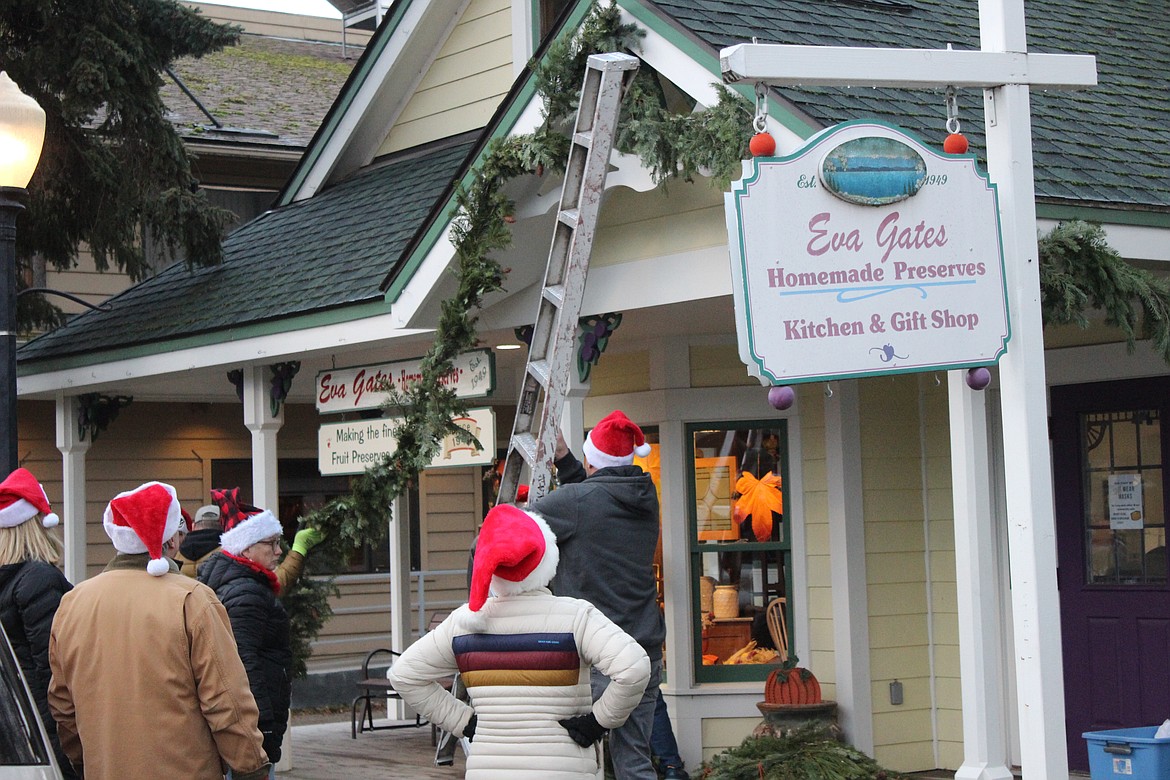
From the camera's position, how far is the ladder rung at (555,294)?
7.58 meters

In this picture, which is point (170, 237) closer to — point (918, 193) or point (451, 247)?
point (451, 247)

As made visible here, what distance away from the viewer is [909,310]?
5.04 m

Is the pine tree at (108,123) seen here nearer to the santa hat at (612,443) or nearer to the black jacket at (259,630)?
the black jacket at (259,630)

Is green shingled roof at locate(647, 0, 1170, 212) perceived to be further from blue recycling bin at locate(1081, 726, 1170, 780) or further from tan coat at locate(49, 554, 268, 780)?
tan coat at locate(49, 554, 268, 780)

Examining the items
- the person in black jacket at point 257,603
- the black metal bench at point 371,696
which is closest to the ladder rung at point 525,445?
the person in black jacket at point 257,603

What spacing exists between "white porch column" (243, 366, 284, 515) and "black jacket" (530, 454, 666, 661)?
17.4 ft

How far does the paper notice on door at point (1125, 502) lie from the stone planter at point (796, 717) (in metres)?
2.02

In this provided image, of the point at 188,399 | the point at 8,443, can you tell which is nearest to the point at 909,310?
the point at 8,443

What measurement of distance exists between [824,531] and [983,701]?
3.66 m

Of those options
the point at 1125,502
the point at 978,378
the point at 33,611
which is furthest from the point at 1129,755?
the point at 33,611

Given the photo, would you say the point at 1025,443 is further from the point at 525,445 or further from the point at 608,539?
the point at 525,445

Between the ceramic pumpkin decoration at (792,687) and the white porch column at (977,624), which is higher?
the white porch column at (977,624)

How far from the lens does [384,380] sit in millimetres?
9570

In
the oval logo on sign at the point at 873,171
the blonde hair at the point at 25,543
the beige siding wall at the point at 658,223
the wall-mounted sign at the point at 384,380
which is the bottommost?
the blonde hair at the point at 25,543
